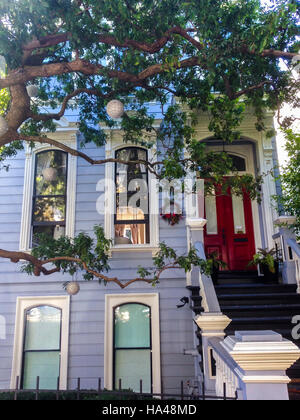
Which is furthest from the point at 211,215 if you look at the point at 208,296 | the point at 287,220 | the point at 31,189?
the point at 31,189

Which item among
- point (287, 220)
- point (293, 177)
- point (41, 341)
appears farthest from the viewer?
point (41, 341)

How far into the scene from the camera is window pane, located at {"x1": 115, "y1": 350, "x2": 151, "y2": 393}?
7.54 m

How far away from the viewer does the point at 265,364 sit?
2.74 m

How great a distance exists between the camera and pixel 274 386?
108 inches

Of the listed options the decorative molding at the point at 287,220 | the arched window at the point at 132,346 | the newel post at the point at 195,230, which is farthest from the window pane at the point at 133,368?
the decorative molding at the point at 287,220

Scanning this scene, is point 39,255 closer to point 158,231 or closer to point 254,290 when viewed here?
point 158,231

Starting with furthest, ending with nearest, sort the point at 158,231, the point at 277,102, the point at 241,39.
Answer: the point at 158,231 < the point at 277,102 < the point at 241,39

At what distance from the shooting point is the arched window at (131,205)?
28.0 ft

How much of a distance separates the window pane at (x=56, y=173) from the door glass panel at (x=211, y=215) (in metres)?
3.54

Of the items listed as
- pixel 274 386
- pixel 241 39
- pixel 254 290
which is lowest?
pixel 274 386

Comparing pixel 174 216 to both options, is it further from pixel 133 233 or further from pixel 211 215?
pixel 211 215

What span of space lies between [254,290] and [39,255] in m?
4.04

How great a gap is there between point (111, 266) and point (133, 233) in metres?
0.93

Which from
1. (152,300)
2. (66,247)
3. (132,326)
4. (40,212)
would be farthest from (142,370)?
(40,212)
